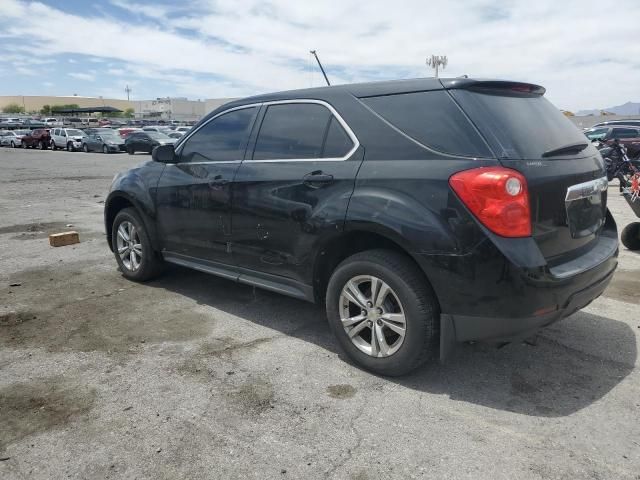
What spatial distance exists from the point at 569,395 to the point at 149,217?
151 inches

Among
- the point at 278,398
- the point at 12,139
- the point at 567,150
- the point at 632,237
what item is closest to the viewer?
the point at 278,398

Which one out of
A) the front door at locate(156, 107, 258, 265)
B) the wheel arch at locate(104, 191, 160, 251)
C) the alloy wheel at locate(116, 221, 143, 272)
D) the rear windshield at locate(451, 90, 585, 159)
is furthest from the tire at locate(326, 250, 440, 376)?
the alloy wheel at locate(116, 221, 143, 272)

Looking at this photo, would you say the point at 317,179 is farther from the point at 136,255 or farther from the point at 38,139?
the point at 38,139

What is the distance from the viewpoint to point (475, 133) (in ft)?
9.73

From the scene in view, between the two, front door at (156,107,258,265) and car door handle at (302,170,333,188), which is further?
front door at (156,107,258,265)

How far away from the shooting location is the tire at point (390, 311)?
3.09 m

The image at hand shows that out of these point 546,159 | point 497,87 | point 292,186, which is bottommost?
point 292,186

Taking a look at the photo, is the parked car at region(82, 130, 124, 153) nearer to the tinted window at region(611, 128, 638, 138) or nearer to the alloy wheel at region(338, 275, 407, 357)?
the tinted window at region(611, 128, 638, 138)

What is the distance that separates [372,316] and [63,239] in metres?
5.35

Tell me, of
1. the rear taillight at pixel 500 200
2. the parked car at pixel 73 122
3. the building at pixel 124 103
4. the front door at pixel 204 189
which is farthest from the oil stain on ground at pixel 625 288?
the building at pixel 124 103

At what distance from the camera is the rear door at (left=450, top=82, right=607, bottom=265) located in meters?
2.92

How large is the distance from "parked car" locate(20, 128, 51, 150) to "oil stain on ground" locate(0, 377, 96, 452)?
4116cm

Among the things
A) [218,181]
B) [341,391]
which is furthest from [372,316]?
[218,181]

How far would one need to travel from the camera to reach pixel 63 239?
7.08 meters
